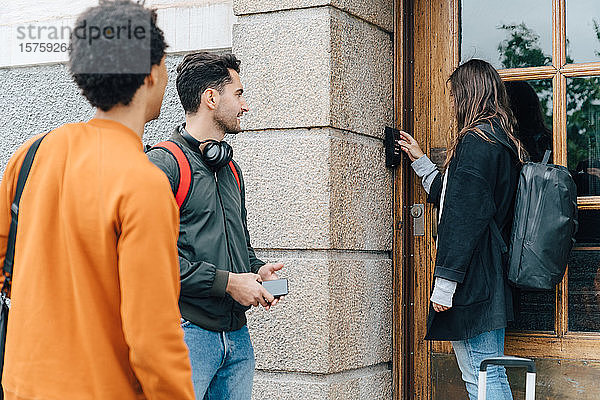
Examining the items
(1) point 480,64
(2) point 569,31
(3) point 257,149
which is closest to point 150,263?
(3) point 257,149

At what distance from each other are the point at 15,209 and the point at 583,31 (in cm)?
274

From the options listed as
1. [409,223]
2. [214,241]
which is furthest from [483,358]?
[214,241]

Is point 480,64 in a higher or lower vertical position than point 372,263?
higher

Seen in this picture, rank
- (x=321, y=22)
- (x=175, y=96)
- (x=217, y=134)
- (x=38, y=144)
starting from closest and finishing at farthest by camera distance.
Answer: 1. (x=38, y=144)
2. (x=217, y=134)
3. (x=321, y=22)
4. (x=175, y=96)

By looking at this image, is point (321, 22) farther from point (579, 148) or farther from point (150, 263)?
point (150, 263)

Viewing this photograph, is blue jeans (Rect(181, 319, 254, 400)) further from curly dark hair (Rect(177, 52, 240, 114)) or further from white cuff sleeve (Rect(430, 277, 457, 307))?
white cuff sleeve (Rect(430, 277, 457, 307))

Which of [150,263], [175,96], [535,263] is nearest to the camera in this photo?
[150,263]

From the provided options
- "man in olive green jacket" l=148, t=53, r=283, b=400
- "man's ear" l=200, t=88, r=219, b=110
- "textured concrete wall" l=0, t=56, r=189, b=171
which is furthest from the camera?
"textured concrete wall" l=0, t=56, r=189, b=171

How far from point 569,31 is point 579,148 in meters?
0.53

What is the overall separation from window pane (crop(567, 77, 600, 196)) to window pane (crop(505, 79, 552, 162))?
0.09 m

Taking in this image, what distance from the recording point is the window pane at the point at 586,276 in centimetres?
372

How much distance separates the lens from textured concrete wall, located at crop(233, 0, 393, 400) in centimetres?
367

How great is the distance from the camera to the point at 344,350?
3734 millimetres

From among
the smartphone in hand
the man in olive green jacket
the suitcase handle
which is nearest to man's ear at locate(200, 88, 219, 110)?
the man in olive green jacket
